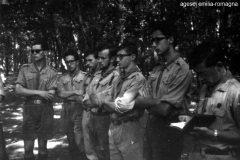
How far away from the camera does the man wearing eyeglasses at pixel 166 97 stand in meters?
2.68

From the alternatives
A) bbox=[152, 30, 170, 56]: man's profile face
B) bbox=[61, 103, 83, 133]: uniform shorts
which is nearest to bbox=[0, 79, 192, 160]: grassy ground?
bbox=[61, 103, 83, 133]: uniform shorts

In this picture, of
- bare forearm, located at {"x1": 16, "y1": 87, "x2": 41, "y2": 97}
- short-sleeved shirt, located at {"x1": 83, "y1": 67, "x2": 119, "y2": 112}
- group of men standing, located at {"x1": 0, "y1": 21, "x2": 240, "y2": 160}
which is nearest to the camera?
group of men standing, located at {"x1": 0, "y1": 21, "x2": 240, "y2": 160}

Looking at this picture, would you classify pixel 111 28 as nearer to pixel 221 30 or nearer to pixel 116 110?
pixel 221 30

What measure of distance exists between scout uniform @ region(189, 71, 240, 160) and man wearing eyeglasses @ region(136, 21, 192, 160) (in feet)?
1.83

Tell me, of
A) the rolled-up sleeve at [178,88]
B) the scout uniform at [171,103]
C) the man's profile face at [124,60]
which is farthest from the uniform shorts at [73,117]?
the rolled-up sleeve at [178,88]

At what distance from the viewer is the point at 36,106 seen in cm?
423

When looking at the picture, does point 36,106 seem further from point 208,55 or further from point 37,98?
point 208,55

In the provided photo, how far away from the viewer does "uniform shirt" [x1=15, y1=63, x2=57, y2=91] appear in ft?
14.1

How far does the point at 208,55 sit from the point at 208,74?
14cm

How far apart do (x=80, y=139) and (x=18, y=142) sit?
6.82ft

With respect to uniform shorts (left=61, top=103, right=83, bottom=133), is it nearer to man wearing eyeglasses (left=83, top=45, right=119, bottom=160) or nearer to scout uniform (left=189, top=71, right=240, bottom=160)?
man wearing eyeglasses (left=83, top=45, right=119, bottom=160)

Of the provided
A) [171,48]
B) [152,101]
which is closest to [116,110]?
[152,101]

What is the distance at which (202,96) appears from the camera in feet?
7.48

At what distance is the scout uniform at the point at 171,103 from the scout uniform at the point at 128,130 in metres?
0.15
